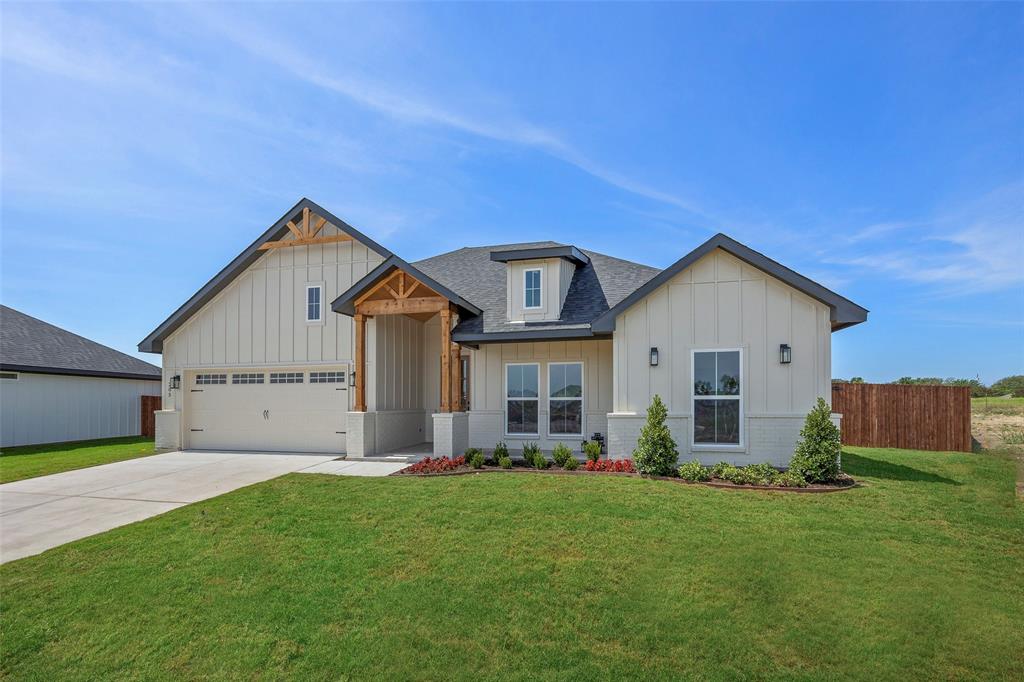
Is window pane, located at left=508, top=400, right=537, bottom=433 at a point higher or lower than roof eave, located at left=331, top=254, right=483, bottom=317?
lower

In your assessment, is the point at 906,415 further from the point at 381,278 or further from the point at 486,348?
the point at 381,278

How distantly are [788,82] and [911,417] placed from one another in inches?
425

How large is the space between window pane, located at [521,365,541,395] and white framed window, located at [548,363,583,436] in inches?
14.2

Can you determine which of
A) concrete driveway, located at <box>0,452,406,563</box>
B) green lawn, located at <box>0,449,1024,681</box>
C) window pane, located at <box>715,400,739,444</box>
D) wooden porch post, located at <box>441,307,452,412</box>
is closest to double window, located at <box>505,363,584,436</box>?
wooden porch post, located at <box>441,307,452,412</box>

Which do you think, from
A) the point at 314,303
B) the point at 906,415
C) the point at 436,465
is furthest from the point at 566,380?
the point at 906,415

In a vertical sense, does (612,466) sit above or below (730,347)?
below

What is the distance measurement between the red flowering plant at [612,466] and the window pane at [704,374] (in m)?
2.03

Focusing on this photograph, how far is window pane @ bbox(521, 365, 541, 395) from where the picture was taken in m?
14.5

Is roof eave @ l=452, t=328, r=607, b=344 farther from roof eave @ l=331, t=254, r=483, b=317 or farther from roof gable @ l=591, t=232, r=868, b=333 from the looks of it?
roof gable @ l=591, t=232, r=868, b=333

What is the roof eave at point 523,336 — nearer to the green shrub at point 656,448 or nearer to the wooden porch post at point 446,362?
the wooden porch post at point 446,362

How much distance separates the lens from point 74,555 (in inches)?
285

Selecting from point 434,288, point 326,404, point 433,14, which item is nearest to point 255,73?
point 433,14

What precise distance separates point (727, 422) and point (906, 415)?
9.31m

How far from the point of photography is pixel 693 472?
10273 millimetres
